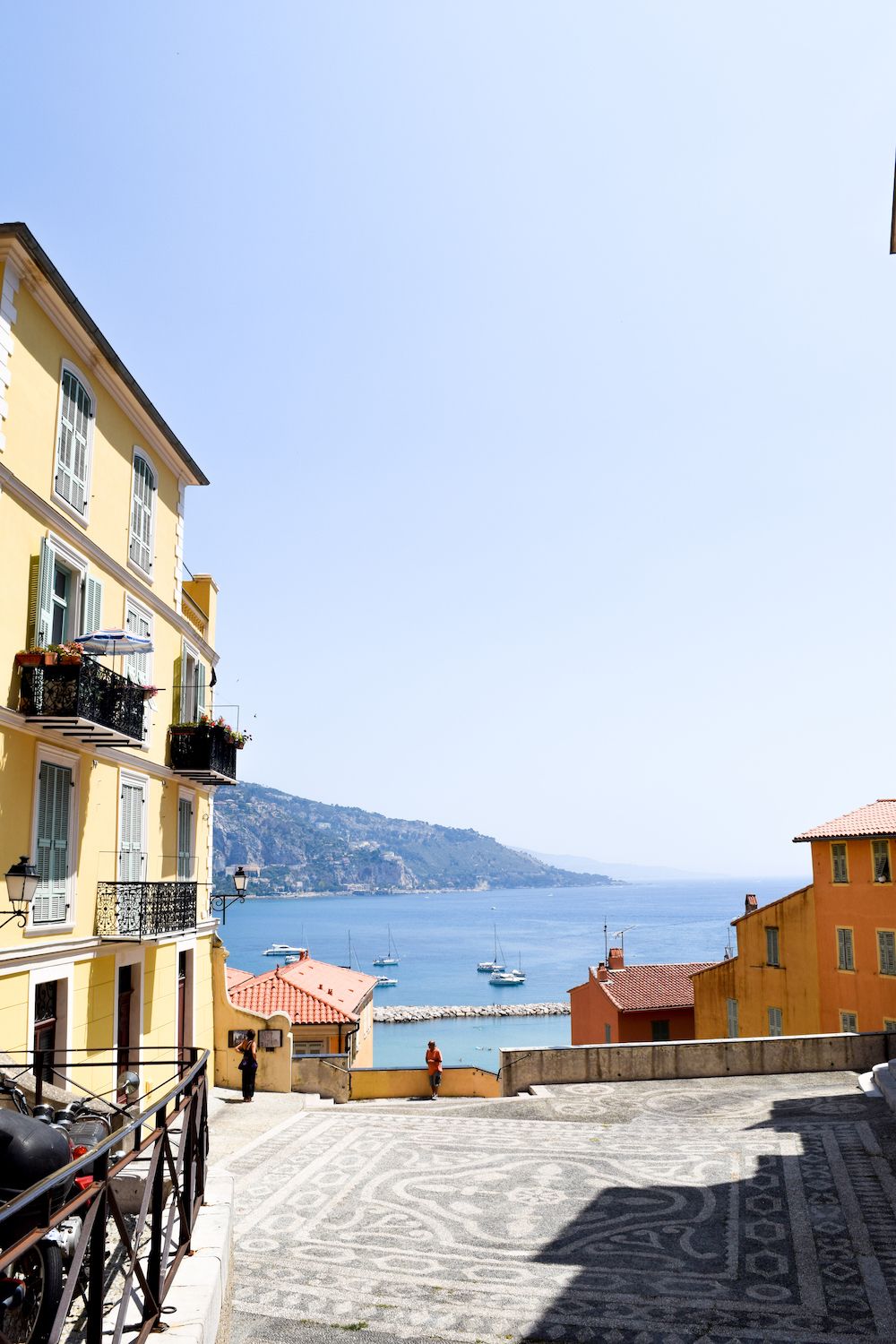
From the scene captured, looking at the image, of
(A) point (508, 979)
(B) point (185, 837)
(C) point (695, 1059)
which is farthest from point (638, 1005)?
(A) point (508, 979)

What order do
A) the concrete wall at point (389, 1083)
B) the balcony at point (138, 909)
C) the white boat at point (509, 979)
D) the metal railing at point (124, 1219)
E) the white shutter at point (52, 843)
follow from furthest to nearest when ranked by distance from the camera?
the white boat at point (509, 979) → the concrete wall at point (389, 1083) → the balcony at point (138, 909) → the white shutter at point (52, 843) → the metal railing at point (124, 1219)

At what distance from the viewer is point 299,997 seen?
127 feet

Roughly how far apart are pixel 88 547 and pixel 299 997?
25591 millimetres

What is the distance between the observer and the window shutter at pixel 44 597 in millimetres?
15727

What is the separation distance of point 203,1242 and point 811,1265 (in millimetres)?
6551

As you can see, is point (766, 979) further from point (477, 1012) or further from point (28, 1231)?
point (477, 1012)

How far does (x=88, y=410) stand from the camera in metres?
18.2

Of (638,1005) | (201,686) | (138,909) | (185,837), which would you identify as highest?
(201,686)

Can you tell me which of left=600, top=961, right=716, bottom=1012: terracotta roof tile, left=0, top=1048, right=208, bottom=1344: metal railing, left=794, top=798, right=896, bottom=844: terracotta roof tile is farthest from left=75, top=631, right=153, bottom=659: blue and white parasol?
left=600, top=961, right=716, bottom=1012: terracotta roof tile

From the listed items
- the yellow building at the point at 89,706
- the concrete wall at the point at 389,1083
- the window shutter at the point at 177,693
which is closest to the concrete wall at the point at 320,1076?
the concrete wall at the point at 389,1083

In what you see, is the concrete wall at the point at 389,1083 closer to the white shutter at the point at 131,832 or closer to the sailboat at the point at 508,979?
the white shutter at the point at 131,832

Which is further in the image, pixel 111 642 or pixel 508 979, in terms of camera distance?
pixel 508 979

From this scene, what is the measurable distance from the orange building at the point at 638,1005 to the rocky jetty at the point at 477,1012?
94.7 m

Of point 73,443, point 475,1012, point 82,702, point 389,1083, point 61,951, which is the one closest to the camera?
point 82,702
